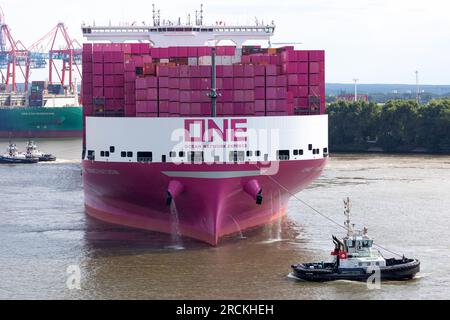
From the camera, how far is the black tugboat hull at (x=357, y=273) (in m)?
33.9

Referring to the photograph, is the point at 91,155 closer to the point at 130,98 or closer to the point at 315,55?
the point at 130,98

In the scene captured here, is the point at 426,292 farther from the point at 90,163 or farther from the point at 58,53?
the point at 58,53

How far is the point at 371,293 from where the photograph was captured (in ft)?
106

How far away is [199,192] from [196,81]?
4774 millimetres

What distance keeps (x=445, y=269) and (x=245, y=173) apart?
8.70 m

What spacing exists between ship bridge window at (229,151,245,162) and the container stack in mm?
2144

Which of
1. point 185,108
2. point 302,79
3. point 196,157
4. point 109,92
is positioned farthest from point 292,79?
point 109,92

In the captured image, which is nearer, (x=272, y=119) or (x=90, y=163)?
(x=272, y=119)

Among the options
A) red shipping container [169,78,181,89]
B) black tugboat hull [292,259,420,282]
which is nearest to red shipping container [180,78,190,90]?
red shipping container [169,78,181,89]

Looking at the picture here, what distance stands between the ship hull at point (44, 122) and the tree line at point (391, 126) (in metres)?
41.7

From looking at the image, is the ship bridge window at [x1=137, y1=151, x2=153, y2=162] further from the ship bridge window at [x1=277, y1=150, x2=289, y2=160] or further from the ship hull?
the ship hull

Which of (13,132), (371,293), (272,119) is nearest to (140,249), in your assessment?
Result: (272,119)

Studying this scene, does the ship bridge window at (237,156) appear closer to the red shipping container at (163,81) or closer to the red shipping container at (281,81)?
the red shipping container at (281,81)
